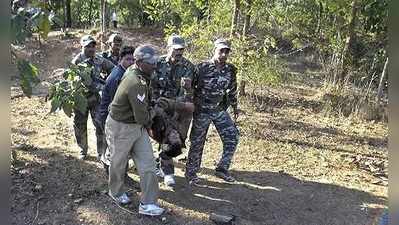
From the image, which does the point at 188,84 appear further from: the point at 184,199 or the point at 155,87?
the point at 184,199

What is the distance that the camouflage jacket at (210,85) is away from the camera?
6121 millimetres

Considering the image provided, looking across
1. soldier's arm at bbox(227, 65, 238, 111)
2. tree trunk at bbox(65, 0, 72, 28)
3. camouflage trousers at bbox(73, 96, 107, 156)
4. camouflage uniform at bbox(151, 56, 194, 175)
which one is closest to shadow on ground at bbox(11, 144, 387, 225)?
camouflage trousers at bbox(73, 96, 107, 156)

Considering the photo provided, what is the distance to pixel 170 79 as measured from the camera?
5.90 metres

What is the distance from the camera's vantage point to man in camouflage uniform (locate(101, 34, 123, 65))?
638 centimetres

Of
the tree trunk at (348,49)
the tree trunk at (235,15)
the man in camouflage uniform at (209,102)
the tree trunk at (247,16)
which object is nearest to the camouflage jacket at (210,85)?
the man in camouflage uniform at (209,102)

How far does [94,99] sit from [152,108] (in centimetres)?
124

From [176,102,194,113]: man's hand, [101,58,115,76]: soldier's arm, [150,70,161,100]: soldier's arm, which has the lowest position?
[176,102,194,113]: man's hand

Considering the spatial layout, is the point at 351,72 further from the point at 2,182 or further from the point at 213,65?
the point at 2,182

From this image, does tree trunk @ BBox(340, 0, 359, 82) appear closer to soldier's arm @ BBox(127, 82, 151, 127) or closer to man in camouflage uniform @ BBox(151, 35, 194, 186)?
man in camouflage uniform @ BBox(151, 35, 194, 186)

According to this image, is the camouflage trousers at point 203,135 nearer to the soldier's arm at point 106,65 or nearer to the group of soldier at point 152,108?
the group of soldier at point 152,108

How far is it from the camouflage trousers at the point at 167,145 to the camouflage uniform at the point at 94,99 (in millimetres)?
841

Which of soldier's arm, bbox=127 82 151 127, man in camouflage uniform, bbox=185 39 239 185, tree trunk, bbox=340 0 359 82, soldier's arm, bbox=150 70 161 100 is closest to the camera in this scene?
soldier's arm, bbox=127 82 151 127

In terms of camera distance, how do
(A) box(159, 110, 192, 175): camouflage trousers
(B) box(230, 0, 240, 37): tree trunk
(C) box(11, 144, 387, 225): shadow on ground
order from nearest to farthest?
(C) box(11, 144, 387, 225): shadow on ground
(A) box(159, 110, 192, 175): camouflage trousers
(B) box(230, 0, 240, 37): tree trunk

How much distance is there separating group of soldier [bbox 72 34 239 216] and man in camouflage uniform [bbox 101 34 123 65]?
1cm
